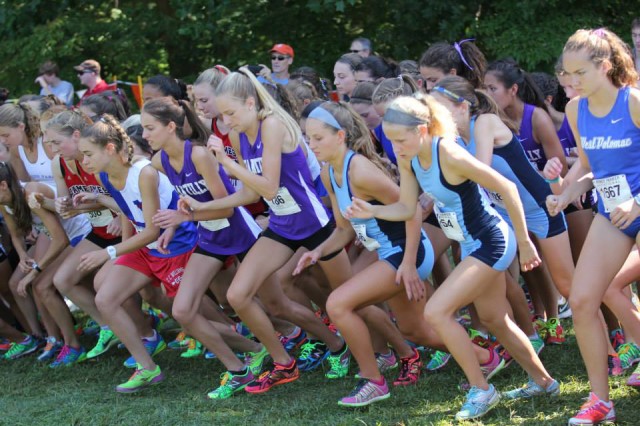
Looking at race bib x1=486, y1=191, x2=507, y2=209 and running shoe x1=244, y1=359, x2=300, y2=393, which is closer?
race bib x1=486, y1=191, x2=507, y2=209

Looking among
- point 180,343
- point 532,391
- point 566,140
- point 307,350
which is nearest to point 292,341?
point 307,350

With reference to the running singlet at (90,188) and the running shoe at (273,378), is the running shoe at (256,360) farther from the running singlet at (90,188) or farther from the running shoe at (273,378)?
the running singlet at (90,188)

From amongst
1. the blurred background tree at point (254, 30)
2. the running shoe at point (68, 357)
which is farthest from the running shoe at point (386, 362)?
the blurred background tree at point (254, 30)

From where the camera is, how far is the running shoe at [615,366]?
16.9 feet

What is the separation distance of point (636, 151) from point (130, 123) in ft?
12.9

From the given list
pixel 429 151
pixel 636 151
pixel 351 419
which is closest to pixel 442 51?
pixel 429 151

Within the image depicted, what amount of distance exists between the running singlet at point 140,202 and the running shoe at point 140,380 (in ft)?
2.49

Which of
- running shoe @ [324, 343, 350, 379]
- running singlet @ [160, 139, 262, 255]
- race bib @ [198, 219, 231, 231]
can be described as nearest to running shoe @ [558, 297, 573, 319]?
running shoe @ [324, 343, 350, 379]

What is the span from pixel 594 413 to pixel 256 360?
242cm

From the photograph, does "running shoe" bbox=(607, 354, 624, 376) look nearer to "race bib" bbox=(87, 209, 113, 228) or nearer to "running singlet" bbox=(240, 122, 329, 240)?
"running singlet" bbox=(240, 122, 329, 240)

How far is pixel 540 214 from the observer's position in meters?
5.34

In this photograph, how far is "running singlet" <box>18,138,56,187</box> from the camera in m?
7.30

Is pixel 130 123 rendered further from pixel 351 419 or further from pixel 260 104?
pixel 351 419

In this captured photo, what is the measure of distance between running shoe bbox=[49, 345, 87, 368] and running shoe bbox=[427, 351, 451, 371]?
276cm
